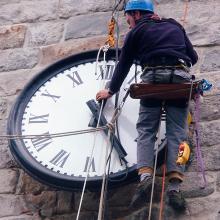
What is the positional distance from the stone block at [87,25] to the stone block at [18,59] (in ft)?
0.78

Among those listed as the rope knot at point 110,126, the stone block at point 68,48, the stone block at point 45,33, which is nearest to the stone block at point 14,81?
the stone block at point 68,48

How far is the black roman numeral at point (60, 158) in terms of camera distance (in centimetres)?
398

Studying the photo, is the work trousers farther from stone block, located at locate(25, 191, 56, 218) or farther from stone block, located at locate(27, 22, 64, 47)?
stone block, located at locate(27, 22, 64, 47)

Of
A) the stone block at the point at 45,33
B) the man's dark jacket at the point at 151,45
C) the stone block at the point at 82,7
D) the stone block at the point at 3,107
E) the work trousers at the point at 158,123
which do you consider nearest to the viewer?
the work trousers at the point at 158,123

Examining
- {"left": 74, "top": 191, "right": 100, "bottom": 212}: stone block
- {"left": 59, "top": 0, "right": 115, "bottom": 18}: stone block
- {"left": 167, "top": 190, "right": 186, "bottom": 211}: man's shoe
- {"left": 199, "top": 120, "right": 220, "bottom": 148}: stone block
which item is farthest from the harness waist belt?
{"left": 59, "top": 0, "right": 115, "bottom": 18}: stone block

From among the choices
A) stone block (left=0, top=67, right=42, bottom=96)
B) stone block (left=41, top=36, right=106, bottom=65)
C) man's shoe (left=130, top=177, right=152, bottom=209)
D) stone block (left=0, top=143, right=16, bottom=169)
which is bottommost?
man's shoe (left=130, top=177, right=152, bottom=209)

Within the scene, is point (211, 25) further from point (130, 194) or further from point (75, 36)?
point (130, 194)

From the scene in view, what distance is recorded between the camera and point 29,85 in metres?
4.33

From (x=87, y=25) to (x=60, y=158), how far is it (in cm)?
121

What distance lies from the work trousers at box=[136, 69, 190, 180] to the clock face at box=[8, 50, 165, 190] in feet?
0.40

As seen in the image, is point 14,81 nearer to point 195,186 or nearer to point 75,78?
point 75,78

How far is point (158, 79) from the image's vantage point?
3756mm

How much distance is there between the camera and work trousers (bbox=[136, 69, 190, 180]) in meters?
3.70

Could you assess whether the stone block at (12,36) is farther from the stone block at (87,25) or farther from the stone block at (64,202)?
the stone block at (64,202)
